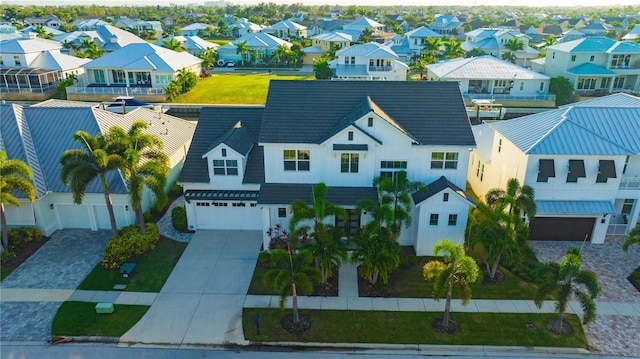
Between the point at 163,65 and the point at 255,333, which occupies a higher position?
the point at 163,65

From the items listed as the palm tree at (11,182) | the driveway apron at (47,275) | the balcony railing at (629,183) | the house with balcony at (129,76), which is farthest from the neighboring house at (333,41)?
the palm tree at (11,182)

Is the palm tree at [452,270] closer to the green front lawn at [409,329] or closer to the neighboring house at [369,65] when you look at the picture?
the green front lawn at [409,329]

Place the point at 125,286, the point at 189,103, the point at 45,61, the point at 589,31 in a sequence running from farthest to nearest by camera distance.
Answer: the point at 589,31 < the point at 45,61 < the point at 189,103 < the point at 125,286

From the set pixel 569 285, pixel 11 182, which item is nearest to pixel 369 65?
pixel 11 182

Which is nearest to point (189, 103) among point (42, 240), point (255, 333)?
point (42, 240)

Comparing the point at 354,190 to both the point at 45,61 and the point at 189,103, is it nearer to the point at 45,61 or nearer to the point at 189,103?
the point at 189,103

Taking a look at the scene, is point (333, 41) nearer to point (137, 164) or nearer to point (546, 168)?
point (546, 168)

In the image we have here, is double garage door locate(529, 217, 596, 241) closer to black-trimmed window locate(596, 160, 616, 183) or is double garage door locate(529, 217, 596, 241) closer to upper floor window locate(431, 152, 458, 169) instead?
black-trimmed window locate(596, 160, 616, 183)
